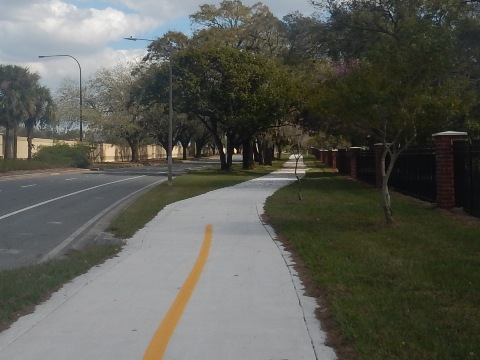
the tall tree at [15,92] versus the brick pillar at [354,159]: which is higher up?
the tall tree at [15,92]

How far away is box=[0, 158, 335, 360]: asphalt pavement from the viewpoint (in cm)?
680

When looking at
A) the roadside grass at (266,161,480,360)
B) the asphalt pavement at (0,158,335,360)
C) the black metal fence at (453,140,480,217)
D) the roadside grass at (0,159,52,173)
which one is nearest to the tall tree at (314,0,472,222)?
the black metal fence at (453,140,480,217)

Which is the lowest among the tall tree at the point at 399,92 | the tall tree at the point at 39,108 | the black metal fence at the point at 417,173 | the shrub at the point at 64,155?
the black metal fence at the point at 417,173

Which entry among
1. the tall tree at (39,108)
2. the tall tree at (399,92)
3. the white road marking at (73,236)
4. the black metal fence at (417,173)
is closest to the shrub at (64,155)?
the tall tree at (39,108)

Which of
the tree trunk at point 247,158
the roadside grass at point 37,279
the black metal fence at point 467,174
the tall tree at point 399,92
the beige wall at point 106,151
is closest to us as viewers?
the roadside grass at point 37,279

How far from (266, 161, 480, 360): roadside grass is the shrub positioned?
4488 centimetres

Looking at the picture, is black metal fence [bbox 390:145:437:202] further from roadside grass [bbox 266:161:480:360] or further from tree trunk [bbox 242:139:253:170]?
tree trunk [bbox 242:139:253:170]

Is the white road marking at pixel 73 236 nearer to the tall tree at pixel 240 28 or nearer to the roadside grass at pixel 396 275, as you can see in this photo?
the roadside grass at pixel 396 275

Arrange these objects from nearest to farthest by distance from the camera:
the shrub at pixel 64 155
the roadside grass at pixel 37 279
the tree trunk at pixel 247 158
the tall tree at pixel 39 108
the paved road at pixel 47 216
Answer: the roadside grass at pixel 37 279 → the paved road at pixel 47 216 → the tree trunk at pixel 247 158 → the shrub at pixel 64 155 → the tall tree at pixel 39 108

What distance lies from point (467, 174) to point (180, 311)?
1119 cm

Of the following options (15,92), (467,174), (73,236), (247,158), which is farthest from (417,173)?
(15,92)

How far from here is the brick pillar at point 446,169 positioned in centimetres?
1844

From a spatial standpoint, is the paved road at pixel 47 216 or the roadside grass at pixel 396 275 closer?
the roadside grass at pixel 396 275

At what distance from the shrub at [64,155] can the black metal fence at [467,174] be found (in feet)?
150
